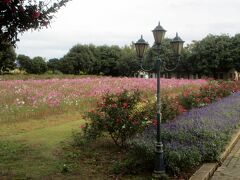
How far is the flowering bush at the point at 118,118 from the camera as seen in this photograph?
9984 mm

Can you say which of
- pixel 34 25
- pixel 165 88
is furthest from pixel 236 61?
pixel 34 25

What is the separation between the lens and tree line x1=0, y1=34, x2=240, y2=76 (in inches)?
2494

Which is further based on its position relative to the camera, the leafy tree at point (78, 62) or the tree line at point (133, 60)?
the leafy tree at point (78, 62)

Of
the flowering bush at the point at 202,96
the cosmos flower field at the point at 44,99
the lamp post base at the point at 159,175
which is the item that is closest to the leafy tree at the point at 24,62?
the cosmos flower field at the point at 44,99

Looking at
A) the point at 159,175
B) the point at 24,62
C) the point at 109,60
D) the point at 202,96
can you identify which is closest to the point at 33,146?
the point at 159,175

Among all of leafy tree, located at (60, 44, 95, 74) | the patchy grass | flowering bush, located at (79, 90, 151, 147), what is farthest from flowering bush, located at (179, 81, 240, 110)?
leafy tree, located at (60, 44, 95, 74)

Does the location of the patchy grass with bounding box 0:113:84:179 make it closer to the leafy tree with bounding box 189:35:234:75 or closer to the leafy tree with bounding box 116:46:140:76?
the leafy tree with bounding box 189:35:234:75

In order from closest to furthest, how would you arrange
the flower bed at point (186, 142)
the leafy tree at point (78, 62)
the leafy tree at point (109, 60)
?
the flower bed at point (186, 142)
the leafy tree at point (78, 62)
the leafy tree at point (109, 60)

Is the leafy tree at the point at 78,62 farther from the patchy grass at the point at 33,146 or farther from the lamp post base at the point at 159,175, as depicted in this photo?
the lamp post base at the point at 159,175

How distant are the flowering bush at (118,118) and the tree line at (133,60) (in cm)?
4572

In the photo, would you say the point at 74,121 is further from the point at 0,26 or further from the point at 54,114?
the point at 0,26

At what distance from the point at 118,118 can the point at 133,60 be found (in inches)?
2267

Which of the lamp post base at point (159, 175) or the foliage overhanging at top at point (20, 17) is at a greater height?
the foliage overhanging at top at point (20, 17)

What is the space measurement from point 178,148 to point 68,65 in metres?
64.4
